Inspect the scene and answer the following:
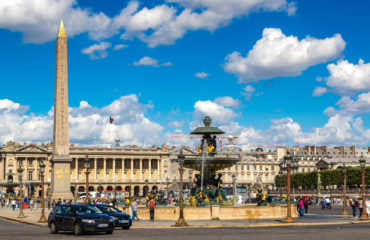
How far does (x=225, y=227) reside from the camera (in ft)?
87.8

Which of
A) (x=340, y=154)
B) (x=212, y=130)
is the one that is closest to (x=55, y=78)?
(x=212, y=130)


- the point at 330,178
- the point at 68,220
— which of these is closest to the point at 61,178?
the point at 68,220

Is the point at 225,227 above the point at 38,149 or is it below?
below

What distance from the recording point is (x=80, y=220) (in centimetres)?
2314

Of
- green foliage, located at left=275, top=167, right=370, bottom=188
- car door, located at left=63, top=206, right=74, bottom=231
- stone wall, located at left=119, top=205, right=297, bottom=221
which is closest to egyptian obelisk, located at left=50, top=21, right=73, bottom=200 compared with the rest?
stone wall, located at left=119, top=205, right=297, bottom=221

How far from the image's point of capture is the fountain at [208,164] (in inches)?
1375

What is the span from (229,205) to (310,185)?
96.7 meters

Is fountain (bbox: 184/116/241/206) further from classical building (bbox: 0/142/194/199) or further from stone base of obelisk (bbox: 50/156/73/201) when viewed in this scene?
classical building (bbox: 0/142/194/199)

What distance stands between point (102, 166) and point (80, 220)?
124 metres

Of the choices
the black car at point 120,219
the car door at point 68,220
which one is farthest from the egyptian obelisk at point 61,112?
the car door at point 68,220

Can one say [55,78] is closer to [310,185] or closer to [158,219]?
[158,219]

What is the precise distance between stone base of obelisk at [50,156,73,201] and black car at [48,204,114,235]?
2247cm

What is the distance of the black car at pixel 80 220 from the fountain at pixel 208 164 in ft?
35.0

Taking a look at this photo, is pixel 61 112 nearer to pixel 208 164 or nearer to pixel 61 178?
pixel 61 178
